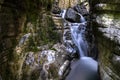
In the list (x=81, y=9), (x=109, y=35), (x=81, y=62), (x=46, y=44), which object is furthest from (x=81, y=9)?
(x=109, y=35)

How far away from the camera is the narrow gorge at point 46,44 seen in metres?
6.32

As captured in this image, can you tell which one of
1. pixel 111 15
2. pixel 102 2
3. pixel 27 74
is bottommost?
pixel 27 74

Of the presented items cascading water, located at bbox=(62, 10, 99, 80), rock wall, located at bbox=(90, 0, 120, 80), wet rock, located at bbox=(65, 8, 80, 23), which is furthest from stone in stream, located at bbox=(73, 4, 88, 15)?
rock wall, located at bbox=(90, 0, 120, 80)

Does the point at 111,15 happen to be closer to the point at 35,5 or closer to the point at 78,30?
the point at 35,5

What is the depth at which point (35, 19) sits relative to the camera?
856 centimetres

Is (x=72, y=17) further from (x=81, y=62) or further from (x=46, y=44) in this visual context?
(x=46, y=44)

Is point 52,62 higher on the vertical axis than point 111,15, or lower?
lower

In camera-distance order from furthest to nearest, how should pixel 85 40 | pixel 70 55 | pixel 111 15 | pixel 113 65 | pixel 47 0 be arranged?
pixel 85 40
pixel 70 55
pixel 47 0
pixel 111 15
pixel 113 65

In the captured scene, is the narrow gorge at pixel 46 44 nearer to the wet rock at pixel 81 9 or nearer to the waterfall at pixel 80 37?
the waterfall at pixel 80 37

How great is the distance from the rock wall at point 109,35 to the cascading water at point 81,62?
5.40 ft

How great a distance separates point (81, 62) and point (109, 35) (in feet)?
12.6

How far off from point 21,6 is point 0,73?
2.75 metres

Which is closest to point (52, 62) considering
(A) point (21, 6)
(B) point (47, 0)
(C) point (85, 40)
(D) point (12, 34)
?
(D) point (12, 34)

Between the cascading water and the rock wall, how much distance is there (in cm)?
164
